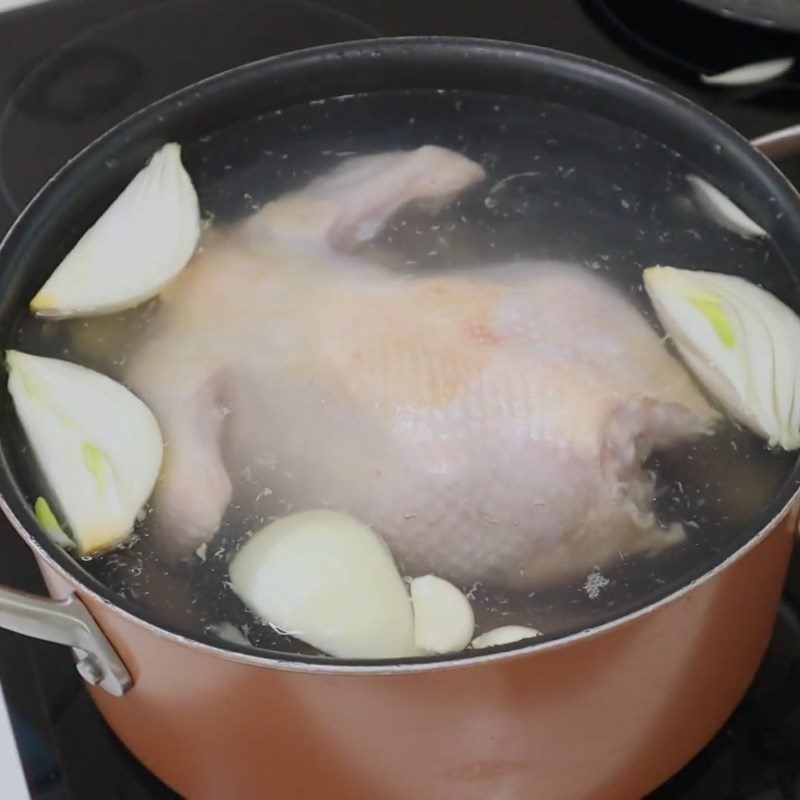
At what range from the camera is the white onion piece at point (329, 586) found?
2.28ft

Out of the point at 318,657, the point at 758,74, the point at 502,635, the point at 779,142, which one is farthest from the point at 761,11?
the point at 318,657

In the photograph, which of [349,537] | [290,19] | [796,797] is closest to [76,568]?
[349,537]

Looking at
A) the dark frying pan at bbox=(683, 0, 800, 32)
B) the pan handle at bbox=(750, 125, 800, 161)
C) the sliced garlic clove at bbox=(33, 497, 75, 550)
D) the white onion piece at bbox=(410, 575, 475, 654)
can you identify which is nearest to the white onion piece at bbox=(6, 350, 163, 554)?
the sliced garlic clove at bbox=(33, 497, 75, 550)

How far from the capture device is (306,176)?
3.21 feet

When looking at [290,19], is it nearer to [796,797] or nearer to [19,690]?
[19,690]

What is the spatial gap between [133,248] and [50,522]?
256mm

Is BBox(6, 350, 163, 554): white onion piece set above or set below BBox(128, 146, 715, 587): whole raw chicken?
above

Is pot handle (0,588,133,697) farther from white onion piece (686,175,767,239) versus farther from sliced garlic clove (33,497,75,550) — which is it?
white onion piece (686,175,767,239)

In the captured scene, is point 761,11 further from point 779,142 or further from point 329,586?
point 329,586

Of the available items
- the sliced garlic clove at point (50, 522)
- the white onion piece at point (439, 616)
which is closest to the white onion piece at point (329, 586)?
the white onion piece at point (439, 616)

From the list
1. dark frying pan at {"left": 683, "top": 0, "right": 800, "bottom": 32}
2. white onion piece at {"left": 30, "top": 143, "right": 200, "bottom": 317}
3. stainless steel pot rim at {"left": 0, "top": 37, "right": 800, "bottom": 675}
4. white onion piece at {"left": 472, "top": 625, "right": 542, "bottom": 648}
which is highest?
white onion piece at {"left": 30, "top": 143, "right": 200, "bottom": 317}

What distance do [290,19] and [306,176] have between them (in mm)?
486

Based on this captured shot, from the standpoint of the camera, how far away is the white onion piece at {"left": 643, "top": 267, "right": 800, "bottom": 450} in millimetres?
769

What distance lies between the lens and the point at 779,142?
0.92m
